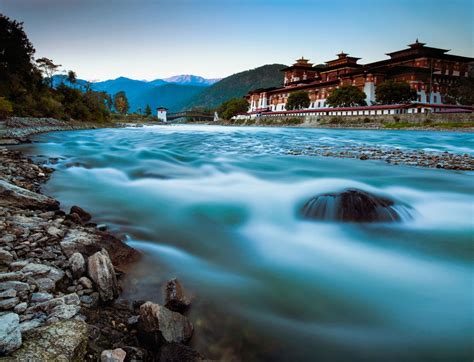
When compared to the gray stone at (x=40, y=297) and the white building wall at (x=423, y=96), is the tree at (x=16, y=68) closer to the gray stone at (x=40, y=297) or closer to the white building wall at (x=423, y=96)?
the gray stone at (x=40, y=297)

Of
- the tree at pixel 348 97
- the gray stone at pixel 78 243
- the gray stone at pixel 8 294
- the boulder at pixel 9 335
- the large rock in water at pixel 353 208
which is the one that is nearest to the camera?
the boulder at pixel 9 335

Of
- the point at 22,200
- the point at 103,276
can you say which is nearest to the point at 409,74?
the point at 22,200

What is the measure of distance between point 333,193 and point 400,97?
58.2 metres

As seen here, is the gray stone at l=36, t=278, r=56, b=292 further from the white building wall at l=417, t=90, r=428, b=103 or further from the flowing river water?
the white building wall at l=417, t=90, r=428, b=103

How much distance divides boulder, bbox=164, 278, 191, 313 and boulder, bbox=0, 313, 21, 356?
148 cm

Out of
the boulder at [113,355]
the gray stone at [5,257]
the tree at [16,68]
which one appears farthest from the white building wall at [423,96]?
the boulder at [113,355]

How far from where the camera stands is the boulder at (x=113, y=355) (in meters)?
2.32

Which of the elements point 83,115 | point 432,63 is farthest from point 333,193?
point 432,63

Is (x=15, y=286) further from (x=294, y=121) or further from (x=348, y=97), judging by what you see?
(x=348, y=97)

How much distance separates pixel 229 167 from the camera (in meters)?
11.3

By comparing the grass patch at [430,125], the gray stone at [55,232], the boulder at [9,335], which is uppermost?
the grass patch at [430,125]

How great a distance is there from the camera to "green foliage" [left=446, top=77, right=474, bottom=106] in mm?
62750

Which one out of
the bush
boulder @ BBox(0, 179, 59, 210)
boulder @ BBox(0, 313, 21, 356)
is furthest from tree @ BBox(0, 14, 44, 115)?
the bush

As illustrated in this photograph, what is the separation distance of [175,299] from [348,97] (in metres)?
63.3
